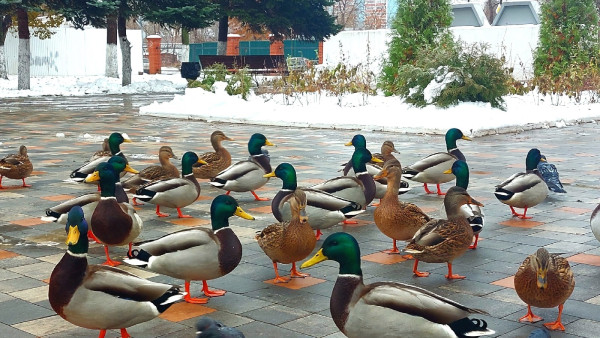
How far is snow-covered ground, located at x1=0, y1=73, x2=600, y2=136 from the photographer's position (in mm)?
16891

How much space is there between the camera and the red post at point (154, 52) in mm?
46531

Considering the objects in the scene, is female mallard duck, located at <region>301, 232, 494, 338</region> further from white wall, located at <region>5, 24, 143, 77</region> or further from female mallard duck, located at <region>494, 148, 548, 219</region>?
white wall, located at <region>5, 24, 143, 77</region>

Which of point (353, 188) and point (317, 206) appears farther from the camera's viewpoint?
point (353, 188)

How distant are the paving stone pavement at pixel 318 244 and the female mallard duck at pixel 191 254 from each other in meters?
0.25

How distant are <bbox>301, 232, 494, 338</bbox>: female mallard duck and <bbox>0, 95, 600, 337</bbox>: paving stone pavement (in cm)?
69

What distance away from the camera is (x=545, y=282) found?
4570 mm

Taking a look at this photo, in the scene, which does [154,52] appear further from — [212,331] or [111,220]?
[212,331]

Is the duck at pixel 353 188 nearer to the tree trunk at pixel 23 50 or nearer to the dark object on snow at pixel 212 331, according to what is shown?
the dark object on snow at pixel 212 331

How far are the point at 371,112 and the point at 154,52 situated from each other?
3091 cm

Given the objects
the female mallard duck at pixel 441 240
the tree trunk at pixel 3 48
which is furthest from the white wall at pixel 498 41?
the female mallard duck at pixel 441 240

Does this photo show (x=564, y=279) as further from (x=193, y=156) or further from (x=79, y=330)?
(x=193, y=156)

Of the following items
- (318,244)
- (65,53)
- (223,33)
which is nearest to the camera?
(318,244)

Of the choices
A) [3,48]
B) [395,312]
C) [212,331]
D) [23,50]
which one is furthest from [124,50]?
[212,331]

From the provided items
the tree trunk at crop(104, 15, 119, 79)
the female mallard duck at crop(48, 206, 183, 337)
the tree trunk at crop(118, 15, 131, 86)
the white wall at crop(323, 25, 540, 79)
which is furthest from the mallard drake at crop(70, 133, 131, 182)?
the tree trunk at crop(104, 15, 119, 79)
